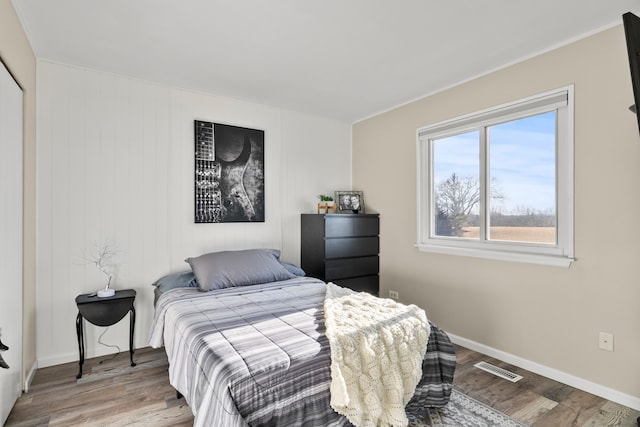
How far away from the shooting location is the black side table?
8.26 feet

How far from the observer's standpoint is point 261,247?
3.69 meters

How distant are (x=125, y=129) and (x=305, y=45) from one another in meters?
1.76

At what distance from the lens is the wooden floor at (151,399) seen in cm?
199

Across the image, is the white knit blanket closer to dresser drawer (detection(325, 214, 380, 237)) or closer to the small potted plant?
dresser drawer (detection(325, 214, 380, 237))

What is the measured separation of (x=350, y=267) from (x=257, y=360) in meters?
2.30

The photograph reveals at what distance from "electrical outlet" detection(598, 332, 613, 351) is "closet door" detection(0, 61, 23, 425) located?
11.6 feet

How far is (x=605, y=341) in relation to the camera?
2.22 m

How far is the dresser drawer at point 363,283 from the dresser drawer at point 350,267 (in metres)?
0.04

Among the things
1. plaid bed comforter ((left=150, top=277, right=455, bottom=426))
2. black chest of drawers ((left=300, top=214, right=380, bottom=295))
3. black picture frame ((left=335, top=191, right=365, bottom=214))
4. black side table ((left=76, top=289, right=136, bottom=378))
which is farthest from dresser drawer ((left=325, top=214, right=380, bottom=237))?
black side table ((left=76, top=289, right=136, bottom=378))

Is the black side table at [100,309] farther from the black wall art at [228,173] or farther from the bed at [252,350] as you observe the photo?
the black wall art at [228,173]

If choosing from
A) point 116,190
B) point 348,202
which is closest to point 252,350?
point 116,190

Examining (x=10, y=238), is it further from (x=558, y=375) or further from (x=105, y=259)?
(x=558, y=375)

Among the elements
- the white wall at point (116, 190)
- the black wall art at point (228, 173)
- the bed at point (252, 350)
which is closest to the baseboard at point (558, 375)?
the bed at point (252, 350)

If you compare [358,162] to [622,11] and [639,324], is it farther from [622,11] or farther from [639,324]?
[639,324]
